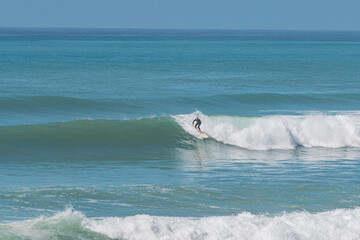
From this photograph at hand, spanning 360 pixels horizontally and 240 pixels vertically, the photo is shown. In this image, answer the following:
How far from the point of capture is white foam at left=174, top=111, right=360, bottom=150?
78.2 feet

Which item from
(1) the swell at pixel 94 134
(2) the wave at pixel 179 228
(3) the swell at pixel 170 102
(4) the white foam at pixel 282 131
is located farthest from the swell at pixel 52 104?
(2) the wave at pixel 179 228

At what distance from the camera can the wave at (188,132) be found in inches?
900

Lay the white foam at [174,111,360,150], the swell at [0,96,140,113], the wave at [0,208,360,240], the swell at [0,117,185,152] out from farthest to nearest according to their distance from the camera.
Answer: the swell at [0,96,140,113], the white foam at [174,111,360,150], the swell at [0,117,185,152], the wave at [0,208,360,240]

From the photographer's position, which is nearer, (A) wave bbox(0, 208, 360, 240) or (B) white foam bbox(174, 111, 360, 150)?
(A) wave bbox(0, 208, 360, 240)

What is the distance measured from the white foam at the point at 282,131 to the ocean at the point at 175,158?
0.06 m

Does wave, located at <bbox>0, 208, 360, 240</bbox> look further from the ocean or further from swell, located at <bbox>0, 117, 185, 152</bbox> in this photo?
swell, located at <bbox>0, 117, 185, 152</bbox>

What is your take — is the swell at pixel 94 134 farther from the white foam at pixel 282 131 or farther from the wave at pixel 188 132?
the white foam at pixel 282 131

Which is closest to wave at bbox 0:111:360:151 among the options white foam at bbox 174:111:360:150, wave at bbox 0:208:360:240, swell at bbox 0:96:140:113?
white foam at bbox 174:111:360:150

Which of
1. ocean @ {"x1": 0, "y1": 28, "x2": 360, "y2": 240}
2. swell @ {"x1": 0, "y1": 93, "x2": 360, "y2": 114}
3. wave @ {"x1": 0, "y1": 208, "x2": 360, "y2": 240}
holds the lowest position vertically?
wave @ {"x1": 0, "y1": 208, "x2": 360, "y2": 240}

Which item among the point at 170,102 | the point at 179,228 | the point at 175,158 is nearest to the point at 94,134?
the point at 175,158

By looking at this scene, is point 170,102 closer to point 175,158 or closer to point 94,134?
point 94,134

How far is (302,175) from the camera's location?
1747 cm

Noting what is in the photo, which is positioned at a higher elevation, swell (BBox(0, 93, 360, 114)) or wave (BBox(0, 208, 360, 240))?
swell (BBox(0, 93, 360, 114))

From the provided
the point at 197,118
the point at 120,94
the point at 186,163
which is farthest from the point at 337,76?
the point at 186,163
